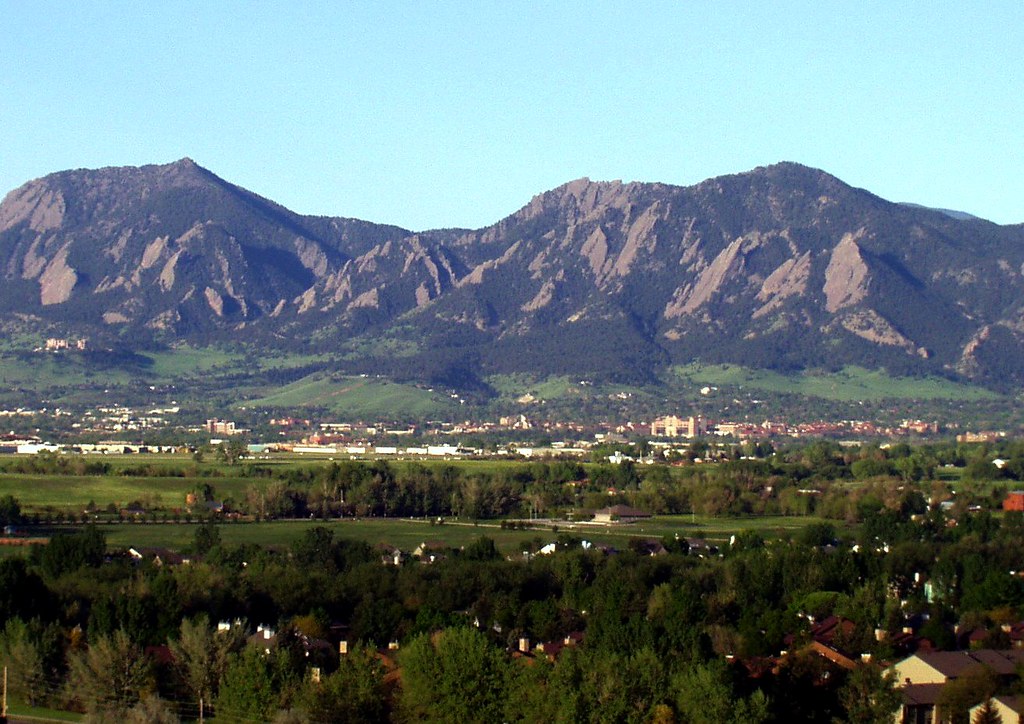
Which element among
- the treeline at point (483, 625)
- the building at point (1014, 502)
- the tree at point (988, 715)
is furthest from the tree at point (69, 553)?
the building at point (1014, 502)

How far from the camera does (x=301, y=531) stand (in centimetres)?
10219

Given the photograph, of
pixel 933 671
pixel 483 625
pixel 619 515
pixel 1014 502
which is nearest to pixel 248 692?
pixel 483 625

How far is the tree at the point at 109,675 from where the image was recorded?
5375 cm

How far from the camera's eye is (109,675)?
179ft

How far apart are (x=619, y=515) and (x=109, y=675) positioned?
6579 cm

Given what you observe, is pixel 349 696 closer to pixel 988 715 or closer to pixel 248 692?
pixel 248 692

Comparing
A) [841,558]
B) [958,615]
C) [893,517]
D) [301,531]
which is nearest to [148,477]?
[301,531]

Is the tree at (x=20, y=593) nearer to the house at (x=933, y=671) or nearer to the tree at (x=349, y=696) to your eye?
the tree at (x=349, y=696)

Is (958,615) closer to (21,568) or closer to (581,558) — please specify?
(581,558)

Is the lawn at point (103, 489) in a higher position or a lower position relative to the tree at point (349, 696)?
lower

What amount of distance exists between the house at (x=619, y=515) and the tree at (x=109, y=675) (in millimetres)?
61469

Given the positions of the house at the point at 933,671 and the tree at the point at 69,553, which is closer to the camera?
the house at the point at 933,671

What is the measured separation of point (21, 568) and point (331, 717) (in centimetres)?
2222

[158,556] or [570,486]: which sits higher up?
[158,556]
